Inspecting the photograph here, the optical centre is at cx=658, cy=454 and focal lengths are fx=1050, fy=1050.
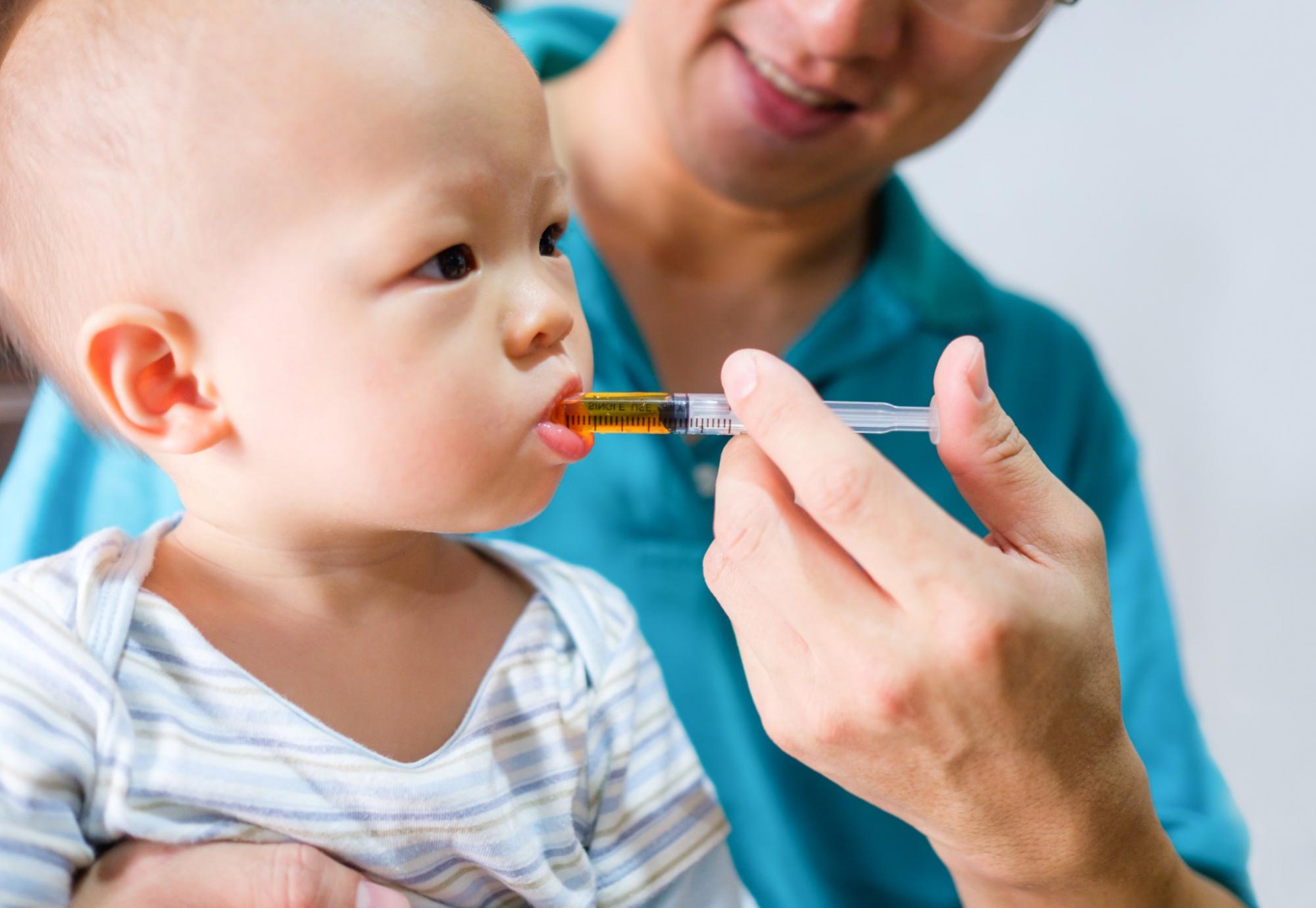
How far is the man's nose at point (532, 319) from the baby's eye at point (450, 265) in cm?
4

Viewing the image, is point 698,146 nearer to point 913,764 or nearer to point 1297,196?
point 913,764

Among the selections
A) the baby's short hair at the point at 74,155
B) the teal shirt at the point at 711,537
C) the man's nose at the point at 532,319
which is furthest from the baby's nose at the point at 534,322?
the teal shirt at the point at 711,537

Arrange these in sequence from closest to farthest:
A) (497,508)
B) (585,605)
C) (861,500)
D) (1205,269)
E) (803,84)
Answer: (861,500), (497,508), (585,605), (803,84), (1205,269)

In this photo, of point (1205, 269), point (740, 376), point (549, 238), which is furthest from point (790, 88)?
point (1205, 269)

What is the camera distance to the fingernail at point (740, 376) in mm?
733

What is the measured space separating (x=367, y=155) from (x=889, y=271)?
885 millimetres

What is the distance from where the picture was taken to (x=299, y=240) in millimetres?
709

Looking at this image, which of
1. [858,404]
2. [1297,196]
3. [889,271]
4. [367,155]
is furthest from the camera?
[1297,196]

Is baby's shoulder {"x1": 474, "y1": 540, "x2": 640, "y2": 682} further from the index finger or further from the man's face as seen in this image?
the man's face

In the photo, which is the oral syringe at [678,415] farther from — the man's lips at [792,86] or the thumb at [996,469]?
the man's lips at [792,86]

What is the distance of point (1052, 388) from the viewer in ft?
4.70

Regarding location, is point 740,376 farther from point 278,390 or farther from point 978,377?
point 278,390

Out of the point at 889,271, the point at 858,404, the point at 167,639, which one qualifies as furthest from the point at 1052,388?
the point at 167,639

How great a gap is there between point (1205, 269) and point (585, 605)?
1576mm
